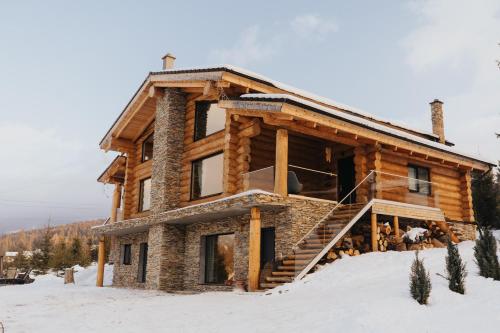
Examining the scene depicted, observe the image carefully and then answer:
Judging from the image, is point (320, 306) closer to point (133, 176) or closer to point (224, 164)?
point (224, 164)

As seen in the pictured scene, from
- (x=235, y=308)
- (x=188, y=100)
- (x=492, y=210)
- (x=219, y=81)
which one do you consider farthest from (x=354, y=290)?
(x=492, y=210)

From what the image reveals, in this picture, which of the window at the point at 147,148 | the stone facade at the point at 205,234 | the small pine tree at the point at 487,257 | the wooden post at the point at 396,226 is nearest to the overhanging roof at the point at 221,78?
the window at the point at 147,148

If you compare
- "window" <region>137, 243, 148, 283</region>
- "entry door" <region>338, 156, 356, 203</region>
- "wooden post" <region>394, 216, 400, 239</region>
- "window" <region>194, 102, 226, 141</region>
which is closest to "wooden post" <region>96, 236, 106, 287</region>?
"window" <region>137, 243, 148, 283</region>

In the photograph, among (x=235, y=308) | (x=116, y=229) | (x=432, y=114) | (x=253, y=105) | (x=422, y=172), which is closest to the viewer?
(x=235, y=308)

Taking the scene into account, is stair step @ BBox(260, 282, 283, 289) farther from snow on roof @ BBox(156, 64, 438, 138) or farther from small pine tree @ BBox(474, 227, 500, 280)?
snow on roof @ BBox(156, 64, 438, 138)

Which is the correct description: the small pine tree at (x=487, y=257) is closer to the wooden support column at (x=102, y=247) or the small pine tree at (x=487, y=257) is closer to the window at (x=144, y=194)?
the window at (x=144, y=194)

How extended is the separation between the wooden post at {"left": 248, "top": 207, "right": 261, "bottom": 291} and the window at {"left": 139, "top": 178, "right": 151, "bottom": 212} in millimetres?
9477

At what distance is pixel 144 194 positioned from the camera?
22953 mm

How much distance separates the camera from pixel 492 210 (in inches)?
1118

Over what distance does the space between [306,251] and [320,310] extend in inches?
209

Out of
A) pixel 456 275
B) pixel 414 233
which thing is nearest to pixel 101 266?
pixel 414 233

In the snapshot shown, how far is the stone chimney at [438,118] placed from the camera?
24000 mm

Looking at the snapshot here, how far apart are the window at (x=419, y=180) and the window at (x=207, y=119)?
7.79 meters

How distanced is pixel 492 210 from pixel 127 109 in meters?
22.6
